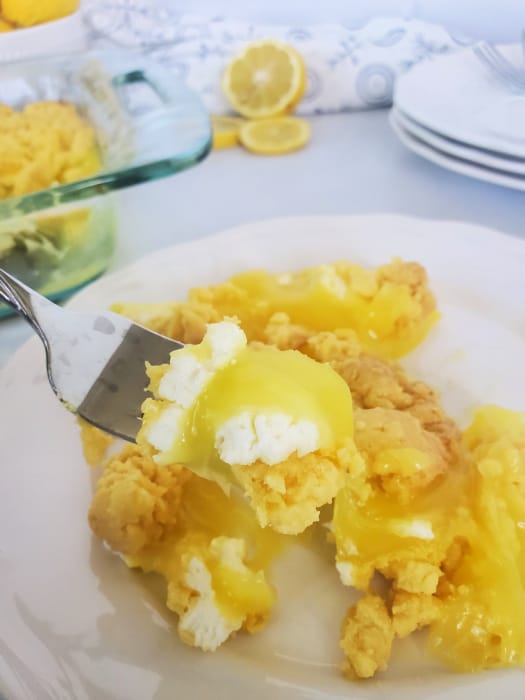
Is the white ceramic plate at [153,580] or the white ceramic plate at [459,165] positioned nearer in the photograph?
the white ceramic plate at [153,580]

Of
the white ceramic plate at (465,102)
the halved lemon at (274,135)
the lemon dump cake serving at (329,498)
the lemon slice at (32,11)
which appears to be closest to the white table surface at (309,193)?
the halved lemon at (274,135)

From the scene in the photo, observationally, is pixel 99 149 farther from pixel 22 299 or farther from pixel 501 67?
pixel 501 67

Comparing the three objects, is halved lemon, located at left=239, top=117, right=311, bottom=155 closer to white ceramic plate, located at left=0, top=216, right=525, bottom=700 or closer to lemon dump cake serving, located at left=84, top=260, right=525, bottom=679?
white ceramic plate, located at left=0, top=216, right=525, bottom=700

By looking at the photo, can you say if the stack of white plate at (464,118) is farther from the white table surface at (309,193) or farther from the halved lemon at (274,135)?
the halved lemon at (274,135)

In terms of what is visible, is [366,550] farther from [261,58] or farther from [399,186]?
[261,58]

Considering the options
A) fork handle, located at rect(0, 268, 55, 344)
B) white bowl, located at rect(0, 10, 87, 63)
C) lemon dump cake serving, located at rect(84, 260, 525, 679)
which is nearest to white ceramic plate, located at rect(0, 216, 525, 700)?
lemon dump cake serving, located at rect(84, 260, 525, 679)

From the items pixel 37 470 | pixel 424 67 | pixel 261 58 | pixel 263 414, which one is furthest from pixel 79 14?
pixel 263 414
